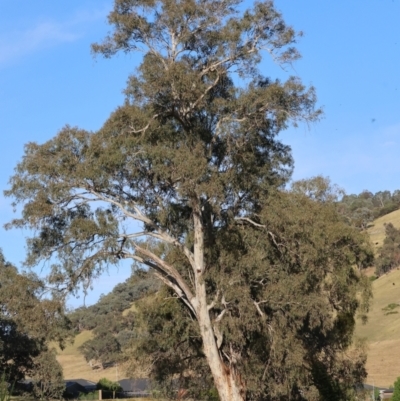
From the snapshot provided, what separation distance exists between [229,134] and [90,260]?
6.23 m

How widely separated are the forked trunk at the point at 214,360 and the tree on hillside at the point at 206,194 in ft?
0.16

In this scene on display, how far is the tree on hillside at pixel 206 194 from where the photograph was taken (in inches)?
919

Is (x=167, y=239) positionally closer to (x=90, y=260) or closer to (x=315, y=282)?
(x=90, y=260)

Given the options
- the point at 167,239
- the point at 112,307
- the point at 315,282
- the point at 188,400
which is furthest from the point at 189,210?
the point at 112,307

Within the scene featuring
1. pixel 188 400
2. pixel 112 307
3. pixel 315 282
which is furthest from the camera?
pixel 112 307

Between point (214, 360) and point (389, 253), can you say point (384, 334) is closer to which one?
point (389, 253)

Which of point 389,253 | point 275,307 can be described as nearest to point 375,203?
point 389,253

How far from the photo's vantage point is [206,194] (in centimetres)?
2295

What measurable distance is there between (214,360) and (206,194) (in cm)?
554

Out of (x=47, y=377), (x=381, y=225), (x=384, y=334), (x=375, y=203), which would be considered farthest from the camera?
(x=375, y=203)

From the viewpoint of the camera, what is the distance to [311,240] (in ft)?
78.6

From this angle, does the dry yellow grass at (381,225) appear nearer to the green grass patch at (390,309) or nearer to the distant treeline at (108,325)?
the green grass patch at (390,309)

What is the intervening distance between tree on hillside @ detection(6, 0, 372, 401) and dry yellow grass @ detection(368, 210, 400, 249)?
7972 centimetres

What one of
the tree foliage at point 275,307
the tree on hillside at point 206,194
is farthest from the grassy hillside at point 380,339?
the tree on hillside at point 206,194
